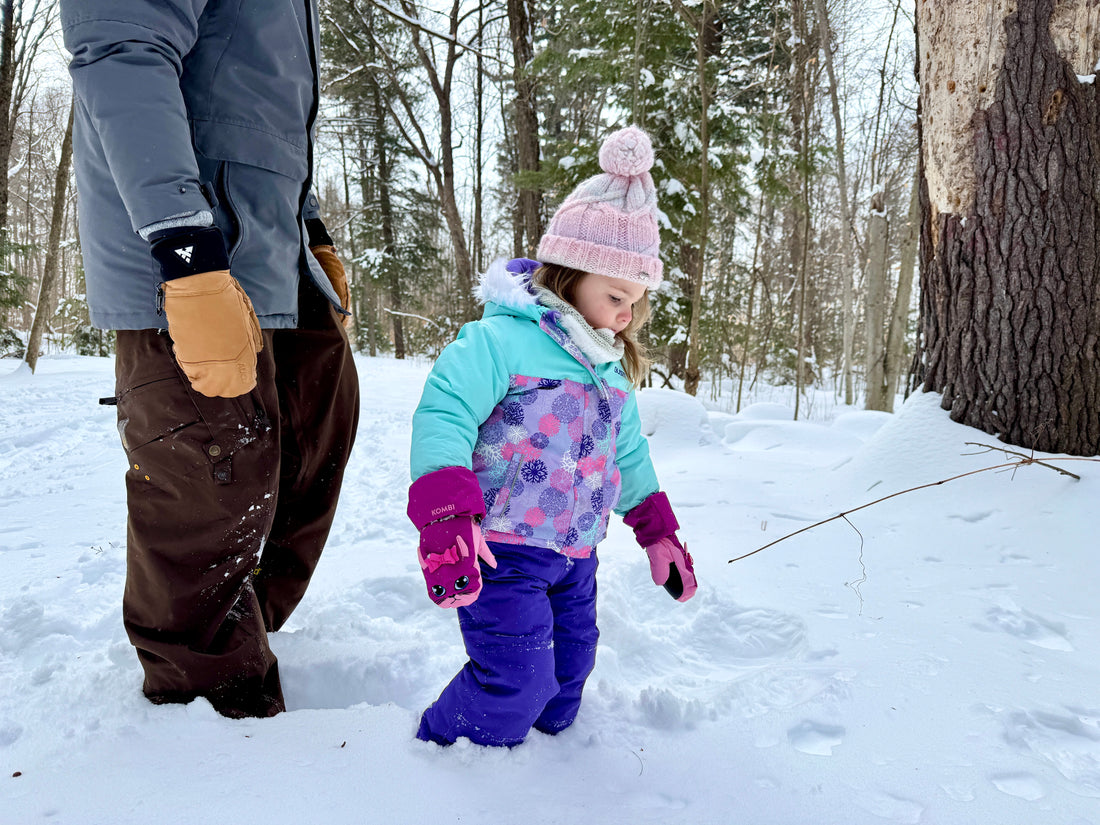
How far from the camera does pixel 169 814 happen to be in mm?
1024

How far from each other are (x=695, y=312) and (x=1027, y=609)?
5631mm

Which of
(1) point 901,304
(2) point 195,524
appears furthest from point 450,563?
(1) point 901,304

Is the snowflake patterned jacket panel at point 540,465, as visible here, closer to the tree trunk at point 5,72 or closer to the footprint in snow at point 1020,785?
the footprint in snow at point 1020,785

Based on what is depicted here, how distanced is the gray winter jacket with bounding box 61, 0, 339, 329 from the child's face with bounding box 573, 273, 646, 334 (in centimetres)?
71

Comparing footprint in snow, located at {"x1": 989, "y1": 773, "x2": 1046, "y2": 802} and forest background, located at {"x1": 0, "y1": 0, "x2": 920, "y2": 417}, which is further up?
forest background, located at {"x1": 0, "y1": 0, "x2": 920, "y2": 417}

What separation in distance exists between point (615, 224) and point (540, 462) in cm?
60

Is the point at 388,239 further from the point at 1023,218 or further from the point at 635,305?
the point at 635,305

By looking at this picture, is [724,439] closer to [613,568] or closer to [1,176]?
[613,568]

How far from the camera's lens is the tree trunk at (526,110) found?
8.49 m

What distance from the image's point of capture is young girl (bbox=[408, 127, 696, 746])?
1.26 meters

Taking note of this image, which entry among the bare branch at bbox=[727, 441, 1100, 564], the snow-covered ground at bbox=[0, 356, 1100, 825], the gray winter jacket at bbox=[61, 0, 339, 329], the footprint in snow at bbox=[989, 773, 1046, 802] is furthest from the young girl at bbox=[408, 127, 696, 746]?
the bare branch at bbox=[727, 441, 1100, 564]

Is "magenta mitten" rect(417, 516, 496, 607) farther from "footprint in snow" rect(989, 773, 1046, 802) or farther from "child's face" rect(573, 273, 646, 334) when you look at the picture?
"footprint in snow" rect(989, 773, 1046, 802)

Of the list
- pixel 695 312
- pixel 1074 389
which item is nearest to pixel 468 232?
pixel 695 312

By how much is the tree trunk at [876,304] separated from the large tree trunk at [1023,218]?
6.23m
